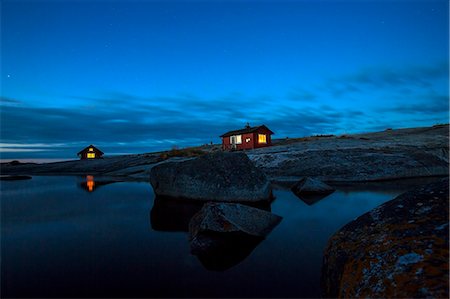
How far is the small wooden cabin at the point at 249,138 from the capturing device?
128ft

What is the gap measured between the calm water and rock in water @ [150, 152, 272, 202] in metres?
0.85

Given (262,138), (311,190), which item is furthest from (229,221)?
(262,138)

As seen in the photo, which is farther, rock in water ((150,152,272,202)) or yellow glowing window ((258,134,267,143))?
yellow glowing window ((258,134,267,143))

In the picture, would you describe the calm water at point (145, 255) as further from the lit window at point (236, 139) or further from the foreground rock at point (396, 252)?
the lit window at point (236, 139)

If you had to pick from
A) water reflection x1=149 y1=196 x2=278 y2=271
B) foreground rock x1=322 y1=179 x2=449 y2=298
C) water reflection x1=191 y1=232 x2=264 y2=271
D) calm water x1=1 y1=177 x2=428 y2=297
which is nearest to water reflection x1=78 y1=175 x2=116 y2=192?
calm water x1=1 y1=177 x2=428 y2=297

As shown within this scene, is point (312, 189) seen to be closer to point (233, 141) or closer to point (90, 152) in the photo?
point (233, 141)

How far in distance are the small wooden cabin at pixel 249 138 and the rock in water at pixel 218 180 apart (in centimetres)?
2893

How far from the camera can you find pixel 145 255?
5086 millimetres

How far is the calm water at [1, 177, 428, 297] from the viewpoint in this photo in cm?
387

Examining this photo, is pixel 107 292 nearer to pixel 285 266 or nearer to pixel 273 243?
pixel 285 266

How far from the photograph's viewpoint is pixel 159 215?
8.35 meters

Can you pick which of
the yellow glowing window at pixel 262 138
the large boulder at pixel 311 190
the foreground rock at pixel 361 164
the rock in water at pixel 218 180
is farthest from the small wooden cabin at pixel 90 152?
the large boulder at pixel 311 190

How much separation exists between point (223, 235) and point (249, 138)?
34.6 m

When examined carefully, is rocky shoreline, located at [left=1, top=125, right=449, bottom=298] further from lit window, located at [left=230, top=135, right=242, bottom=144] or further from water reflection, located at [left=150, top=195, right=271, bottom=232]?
lit window, located at [left=230, top=135, right=242, bottom=144]
